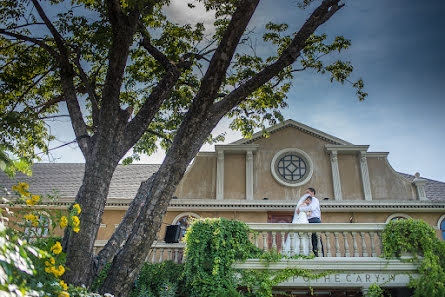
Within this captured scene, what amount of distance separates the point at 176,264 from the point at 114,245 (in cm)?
340

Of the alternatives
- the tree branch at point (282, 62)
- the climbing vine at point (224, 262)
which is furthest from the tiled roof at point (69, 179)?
the tree branch at point (282, 62)

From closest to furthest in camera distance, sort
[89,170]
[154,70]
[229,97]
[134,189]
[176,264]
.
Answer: [89,170] < [229,97] < [176,264] < [154,70] < [134,189]

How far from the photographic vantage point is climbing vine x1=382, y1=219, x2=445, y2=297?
916cm

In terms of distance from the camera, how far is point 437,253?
9.56 m

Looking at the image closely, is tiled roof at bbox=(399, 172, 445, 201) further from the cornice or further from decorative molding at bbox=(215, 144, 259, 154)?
decorative molding at bbox=(215, 144, 259, 154)

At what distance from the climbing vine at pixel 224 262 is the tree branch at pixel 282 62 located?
326 cm

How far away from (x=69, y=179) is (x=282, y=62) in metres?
16.9

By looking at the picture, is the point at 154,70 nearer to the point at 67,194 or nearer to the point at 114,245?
the point at 114,245

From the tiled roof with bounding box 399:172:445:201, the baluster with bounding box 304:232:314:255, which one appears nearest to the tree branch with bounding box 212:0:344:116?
the baluster with bounding box 304:232:314:255

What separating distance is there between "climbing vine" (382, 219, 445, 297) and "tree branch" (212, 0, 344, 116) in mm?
4947

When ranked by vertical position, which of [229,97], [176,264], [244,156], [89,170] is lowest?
[176,264]

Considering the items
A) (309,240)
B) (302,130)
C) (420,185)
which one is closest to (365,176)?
(420,185)

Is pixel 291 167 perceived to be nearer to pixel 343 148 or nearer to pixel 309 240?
pixel 343 148

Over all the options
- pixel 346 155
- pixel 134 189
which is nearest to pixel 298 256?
pixel 346 155
